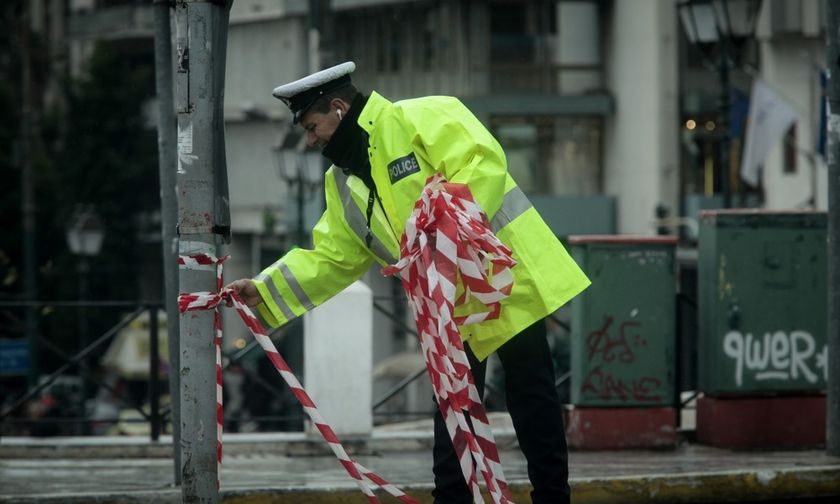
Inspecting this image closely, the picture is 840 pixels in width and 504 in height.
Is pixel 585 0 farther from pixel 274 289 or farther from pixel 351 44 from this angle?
pixel 274 289

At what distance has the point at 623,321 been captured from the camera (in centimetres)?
859

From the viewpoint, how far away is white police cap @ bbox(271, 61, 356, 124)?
521 centimetres

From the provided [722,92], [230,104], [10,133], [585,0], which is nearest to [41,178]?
[10,133]

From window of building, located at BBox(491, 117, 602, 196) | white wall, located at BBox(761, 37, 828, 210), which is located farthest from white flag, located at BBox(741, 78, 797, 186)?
window of building, located at BBox(491, 117, 602, 196)

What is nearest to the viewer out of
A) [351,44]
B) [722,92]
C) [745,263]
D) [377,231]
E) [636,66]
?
[377,231]

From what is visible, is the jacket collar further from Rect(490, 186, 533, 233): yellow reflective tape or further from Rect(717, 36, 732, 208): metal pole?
Rect(717, 36, 732, 208): metal pole

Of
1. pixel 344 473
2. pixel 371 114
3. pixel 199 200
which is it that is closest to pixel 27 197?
pixel 344 473

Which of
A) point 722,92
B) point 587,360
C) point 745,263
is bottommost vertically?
point 587,360

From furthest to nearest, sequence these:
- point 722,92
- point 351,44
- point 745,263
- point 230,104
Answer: point 230,104, point 351,44, point 722,92, point 745,263

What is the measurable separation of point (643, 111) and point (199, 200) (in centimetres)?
2941

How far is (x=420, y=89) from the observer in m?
36.1

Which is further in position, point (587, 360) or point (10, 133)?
point (10, 133)

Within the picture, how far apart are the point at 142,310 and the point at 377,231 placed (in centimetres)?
498

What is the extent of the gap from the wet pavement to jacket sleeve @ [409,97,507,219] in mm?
2145
